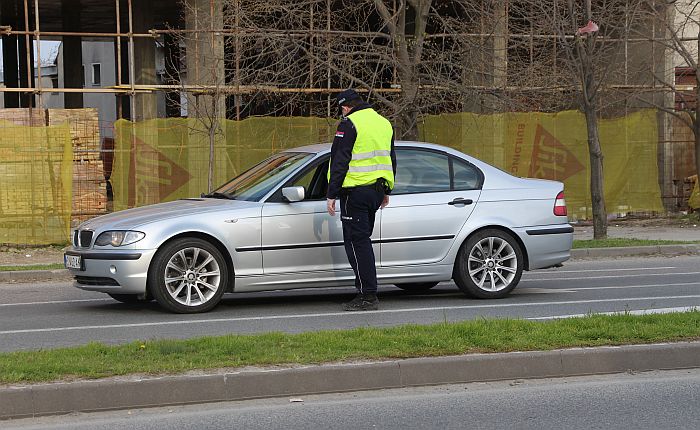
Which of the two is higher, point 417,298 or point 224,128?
point 224,128

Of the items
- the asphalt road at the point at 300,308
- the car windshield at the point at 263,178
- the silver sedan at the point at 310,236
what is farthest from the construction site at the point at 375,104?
the car windshield at the point at 263,178

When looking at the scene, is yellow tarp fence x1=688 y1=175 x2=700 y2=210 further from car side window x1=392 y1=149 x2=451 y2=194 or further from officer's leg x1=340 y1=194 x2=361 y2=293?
officer's leg x1=340 y1=194 x2=361 y2=293

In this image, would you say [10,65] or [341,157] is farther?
[10,65]

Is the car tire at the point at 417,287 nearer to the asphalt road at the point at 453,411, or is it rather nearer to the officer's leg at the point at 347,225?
the officer's leg at the point at 347,225

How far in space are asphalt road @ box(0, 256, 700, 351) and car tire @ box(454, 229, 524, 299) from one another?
0.16 meters

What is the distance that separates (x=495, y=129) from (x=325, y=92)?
12.4ft

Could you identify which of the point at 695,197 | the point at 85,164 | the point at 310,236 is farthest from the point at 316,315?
the point at 695,197

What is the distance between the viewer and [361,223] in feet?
32.7

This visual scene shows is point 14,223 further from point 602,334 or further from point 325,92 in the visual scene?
point 602,334

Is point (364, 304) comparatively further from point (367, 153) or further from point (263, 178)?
point (263, 178)

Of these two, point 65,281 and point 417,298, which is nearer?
point 417,298

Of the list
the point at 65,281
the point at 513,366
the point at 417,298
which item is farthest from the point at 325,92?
the point at 513,366

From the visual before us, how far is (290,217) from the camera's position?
10.4 meters

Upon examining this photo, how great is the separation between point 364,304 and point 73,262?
2743mm
